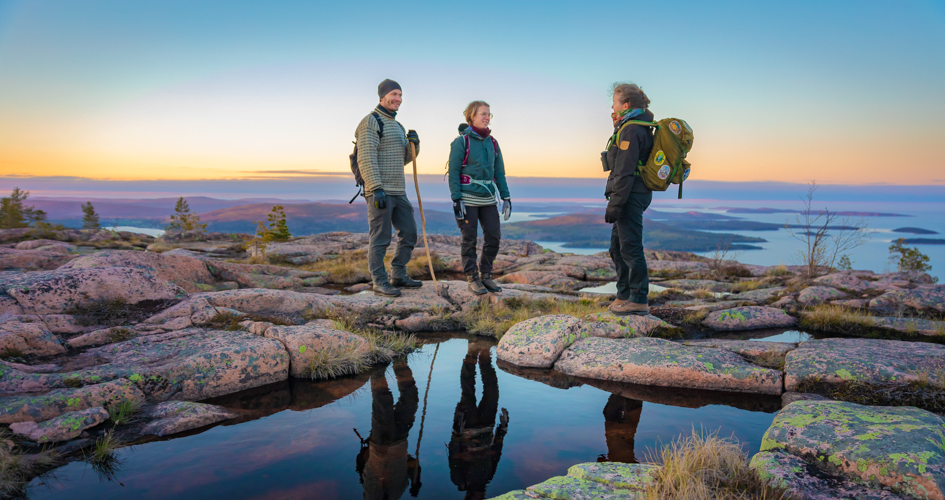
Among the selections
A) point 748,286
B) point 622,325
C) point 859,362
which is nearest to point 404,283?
point 622,325

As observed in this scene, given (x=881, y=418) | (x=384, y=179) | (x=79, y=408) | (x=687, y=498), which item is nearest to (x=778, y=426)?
(x=881, y=418)

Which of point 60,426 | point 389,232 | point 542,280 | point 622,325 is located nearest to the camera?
point 60,426

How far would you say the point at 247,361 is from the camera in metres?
4.96

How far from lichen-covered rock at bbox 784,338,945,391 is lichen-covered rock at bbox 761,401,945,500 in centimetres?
119

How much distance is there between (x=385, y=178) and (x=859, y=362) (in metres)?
6.49

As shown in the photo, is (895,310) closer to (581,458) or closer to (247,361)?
(581,458)

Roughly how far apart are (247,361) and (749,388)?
5.14 metres

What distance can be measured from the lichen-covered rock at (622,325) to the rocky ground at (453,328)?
0.09ft

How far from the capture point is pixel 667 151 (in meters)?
5.79

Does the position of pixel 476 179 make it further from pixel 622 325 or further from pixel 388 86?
pixel 622 325

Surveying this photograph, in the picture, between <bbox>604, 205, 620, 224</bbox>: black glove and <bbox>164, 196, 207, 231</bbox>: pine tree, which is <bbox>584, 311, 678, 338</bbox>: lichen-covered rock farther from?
<bbox>164, 196, 207, 231</bbox>: pine tree

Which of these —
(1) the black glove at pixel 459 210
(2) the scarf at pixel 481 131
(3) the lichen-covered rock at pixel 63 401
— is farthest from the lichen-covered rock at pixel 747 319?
(3) the lichen-covered rock at pixel 63 401

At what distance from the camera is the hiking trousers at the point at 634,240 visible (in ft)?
20.0

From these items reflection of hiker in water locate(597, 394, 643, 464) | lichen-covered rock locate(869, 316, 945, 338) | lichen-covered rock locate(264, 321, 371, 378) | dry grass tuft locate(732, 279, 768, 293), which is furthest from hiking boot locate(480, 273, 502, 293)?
dry grass tuft locate(732, 279, 768, 293)
